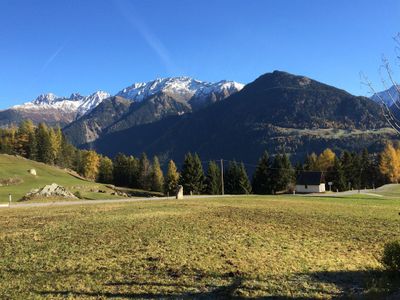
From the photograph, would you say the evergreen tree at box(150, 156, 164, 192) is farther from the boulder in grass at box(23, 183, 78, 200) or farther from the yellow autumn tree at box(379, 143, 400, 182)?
the boulder in grass at box(23, 183, 78, 200)

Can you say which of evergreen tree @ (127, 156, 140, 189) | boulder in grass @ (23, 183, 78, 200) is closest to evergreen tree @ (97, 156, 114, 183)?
evergreen tree @ (127, 156, 140, 189)

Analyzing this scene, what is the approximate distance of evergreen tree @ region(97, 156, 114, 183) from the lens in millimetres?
161750

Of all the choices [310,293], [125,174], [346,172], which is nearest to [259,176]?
[346,172]

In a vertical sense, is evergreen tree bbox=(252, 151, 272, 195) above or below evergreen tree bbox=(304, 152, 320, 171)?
below

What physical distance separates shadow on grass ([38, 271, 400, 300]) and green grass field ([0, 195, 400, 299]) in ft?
0.09

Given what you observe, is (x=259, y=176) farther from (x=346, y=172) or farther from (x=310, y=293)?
(x=310, y=293)

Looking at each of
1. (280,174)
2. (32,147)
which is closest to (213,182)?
(280,174)

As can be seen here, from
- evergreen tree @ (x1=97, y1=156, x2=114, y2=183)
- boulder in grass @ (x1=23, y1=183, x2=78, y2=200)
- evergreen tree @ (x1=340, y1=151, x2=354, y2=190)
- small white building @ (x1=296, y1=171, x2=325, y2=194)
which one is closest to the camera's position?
boulder in grass @ (x1=23, y1=183, x2=78, y2=200)

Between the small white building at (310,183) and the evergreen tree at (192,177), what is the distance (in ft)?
94.9

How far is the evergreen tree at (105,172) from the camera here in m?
162

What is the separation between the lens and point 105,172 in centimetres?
16288

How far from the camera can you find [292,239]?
17.8 metres

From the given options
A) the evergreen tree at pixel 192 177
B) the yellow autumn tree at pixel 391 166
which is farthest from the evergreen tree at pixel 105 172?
the yellow autumn tree at pixel 391 166

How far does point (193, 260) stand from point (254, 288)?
322cm
